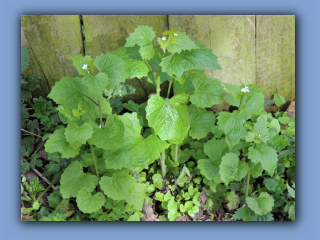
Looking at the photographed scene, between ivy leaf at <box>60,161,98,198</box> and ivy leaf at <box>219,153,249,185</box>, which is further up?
ivy leaf at <box>219,153,249,185</box>

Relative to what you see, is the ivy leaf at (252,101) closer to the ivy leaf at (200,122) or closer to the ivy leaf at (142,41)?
the ivy leaf at (200,122)

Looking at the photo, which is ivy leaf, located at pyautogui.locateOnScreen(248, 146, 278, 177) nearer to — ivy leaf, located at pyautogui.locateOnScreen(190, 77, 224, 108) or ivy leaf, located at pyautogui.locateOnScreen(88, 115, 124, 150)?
ivy leaf, located at pyautogui.locateOnScreen(190, 77, 224, 108)

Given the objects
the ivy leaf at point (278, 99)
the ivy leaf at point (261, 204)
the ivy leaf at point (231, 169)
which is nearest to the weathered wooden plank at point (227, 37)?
the ivy leaf at point (278, 99)

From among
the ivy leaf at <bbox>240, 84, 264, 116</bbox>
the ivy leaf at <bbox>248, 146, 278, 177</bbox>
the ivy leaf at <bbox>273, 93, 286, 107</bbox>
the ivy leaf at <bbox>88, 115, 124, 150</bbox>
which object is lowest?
the ivy leaf at <bbox>248, 146, 278, 177</bbox>

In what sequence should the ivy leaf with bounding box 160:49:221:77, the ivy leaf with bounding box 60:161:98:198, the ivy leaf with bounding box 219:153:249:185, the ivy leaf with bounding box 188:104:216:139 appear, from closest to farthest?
the ivy leaf with bounding box 160:49:221:77 < the ivy leaf with bounding box 219:153:249:185 < the ivy leaf with bounding box 60:161:98:198 < the ivy leaf with bounding box 188:104:216:139

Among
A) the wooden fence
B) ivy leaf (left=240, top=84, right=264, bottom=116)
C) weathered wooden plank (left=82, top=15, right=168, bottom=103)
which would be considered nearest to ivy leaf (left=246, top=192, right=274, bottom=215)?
ivy leaf (left=240, top=84, right=264, bottom=116)

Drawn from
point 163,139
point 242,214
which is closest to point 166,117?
point 163,139

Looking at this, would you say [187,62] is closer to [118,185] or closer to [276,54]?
[118,185]
